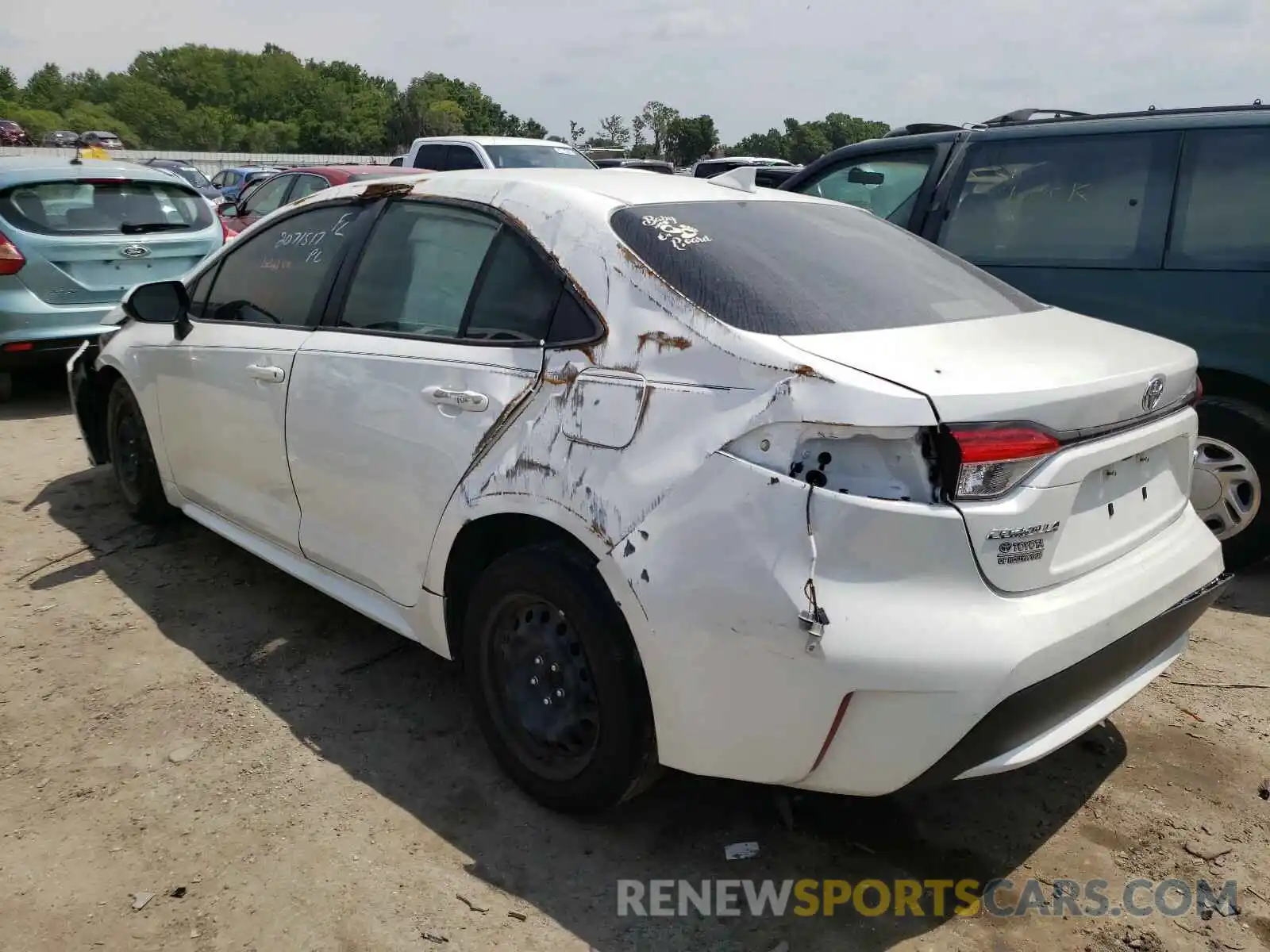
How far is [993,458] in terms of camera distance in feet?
6.49

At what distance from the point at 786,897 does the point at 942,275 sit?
1.81m

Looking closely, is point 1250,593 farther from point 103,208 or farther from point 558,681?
point 103,208

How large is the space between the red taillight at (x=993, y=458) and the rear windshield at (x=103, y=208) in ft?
22.3

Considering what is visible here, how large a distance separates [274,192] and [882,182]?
316 inches

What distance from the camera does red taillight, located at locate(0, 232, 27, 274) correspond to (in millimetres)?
6445

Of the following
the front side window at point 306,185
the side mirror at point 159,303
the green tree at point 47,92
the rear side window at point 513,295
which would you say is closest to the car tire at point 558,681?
the rear side window at point 513,295

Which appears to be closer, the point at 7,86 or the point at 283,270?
the point at 283,270

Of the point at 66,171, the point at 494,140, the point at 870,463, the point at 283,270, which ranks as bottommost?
the point at 870,463

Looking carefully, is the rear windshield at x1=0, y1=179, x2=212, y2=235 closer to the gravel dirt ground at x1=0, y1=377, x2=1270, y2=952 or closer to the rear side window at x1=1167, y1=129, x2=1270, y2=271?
the gravel dirt ground at x1=0, y1=377, x2=1270, y2=952

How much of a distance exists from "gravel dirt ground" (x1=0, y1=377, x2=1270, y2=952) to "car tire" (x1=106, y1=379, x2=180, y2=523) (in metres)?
0.91

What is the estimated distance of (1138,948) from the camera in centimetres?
221

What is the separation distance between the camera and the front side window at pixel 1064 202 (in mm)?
4258

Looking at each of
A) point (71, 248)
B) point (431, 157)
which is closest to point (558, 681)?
point (71, 248)

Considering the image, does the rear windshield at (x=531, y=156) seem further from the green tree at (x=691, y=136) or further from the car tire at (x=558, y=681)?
the green tree at (x=691, y=136)
